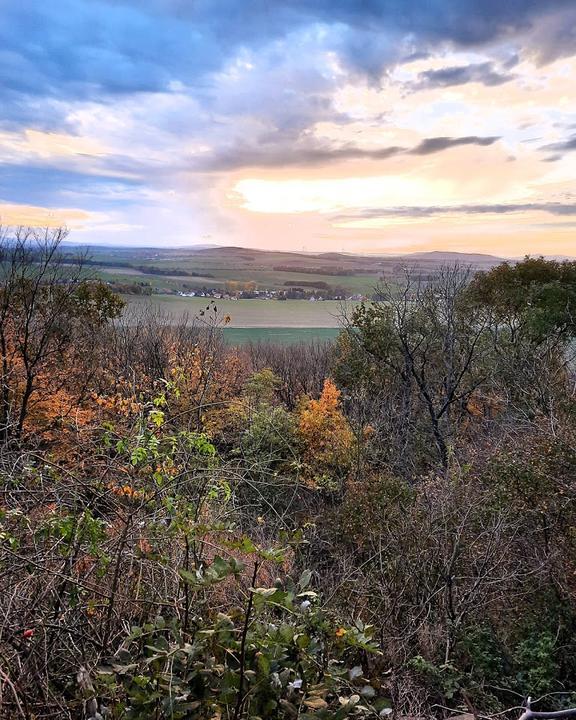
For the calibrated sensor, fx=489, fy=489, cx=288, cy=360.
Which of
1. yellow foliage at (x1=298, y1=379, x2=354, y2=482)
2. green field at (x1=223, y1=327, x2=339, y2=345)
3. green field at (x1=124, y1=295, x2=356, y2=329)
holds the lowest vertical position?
yellow foliage at (x1=298, y1=379, x2=354, y2=482)

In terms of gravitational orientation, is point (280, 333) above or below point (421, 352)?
below

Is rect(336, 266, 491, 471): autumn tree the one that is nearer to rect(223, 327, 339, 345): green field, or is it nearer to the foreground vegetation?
the foreground vegetation

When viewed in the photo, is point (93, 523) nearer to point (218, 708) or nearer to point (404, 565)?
point (218, 708)

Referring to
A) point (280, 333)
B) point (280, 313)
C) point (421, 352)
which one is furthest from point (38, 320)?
point (280, 313)

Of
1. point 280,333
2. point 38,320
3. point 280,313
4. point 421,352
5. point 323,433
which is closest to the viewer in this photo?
point 38,320

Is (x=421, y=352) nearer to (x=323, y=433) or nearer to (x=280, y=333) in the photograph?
(x=323, y=433)

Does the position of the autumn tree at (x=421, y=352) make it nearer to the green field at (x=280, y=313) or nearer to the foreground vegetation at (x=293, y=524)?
the foreground vegetation at (x=293, y=524)

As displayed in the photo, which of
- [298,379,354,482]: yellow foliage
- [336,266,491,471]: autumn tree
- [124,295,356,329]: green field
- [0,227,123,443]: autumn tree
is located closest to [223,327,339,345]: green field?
[124,295,356,329]: green field

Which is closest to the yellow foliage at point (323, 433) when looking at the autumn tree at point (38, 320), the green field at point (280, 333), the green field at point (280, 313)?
the autumn tree at point (38, 320)

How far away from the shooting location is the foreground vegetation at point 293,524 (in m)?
1.98

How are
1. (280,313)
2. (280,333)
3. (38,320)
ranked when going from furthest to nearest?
(280,313) → (280,333) → (38,320)

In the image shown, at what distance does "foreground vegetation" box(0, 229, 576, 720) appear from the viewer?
1.98 metres

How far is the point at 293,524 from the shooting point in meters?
9.36

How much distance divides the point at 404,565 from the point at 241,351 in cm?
3224
